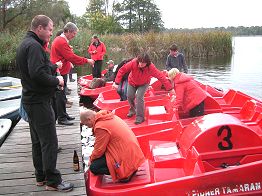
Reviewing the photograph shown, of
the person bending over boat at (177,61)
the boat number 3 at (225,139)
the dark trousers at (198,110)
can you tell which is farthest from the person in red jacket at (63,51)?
the person bending over boat at (177,61)

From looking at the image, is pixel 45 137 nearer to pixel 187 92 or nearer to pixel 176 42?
pixel 187 92

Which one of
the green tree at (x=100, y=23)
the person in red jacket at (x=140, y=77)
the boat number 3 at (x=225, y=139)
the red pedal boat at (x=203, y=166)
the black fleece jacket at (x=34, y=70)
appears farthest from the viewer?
the green tree at (x=100, y=23)

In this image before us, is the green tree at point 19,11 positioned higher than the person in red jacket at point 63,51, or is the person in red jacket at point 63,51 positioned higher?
the green tree at point 19,11

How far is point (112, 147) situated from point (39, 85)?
3.90ft

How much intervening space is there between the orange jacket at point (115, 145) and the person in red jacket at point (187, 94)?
8.40 ft

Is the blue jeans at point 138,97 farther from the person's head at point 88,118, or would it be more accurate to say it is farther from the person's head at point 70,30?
the person's head at point 88,118

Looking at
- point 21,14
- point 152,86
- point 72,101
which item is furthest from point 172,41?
point 72,101

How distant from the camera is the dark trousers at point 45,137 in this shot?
3916 mm

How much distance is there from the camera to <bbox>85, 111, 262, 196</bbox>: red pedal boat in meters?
4.54

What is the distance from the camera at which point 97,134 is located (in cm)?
430

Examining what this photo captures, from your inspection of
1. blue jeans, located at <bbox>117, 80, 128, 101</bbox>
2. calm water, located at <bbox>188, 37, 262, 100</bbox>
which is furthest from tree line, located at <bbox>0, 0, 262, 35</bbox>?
blue jeans, located at <bbox>117, 80, 128, 101</bbox>

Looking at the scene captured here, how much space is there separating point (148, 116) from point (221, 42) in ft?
67.0

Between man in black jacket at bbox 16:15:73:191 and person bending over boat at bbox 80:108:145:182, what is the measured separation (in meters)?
0.49

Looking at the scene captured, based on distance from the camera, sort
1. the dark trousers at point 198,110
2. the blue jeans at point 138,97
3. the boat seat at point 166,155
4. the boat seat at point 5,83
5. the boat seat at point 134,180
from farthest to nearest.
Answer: the boat seat at point 5,83 → the blue jeans at point 138,97 → the dark trousers at point 198,110 → the boat seat at point 166,155 → the boat seat at point 134,180
